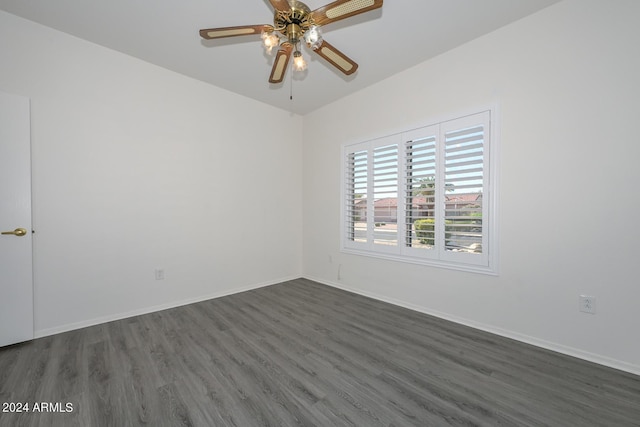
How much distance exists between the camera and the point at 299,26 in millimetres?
1764

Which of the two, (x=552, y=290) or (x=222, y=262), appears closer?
(x=552, y=290)

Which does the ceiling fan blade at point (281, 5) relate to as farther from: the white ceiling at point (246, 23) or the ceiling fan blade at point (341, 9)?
the white ceiling at point (246, 23)

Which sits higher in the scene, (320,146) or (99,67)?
(99,67)

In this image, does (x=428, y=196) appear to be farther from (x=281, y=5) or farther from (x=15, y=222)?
(x=15, y=222)

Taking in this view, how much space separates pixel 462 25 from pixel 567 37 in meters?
0.84

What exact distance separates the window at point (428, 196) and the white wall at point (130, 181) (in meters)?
1.66

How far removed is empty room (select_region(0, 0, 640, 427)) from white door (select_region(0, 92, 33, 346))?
0.01 meters

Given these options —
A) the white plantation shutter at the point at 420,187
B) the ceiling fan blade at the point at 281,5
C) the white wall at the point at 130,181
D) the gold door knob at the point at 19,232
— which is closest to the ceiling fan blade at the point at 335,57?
the ceiling fan blade at the point at 281,5

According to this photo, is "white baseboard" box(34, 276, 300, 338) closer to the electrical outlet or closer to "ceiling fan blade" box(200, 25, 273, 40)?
"ceiling fan blade" box(200, 25, 273, 40)

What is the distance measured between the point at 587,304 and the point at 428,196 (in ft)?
5.22

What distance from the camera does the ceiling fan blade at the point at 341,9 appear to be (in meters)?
1.50

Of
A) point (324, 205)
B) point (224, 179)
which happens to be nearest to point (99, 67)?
point (224, 179)

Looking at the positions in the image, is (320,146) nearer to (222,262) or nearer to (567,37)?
(222,262)

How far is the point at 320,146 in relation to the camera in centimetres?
447
